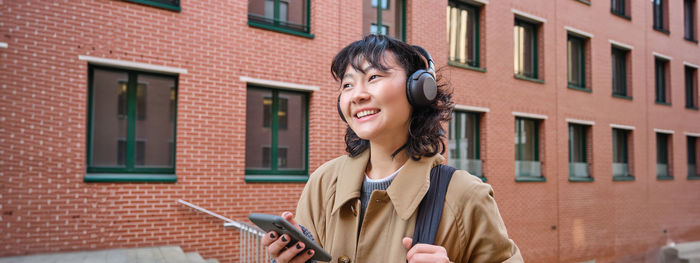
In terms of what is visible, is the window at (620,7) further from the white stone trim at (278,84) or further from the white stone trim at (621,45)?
the white stone trim at (278,84)

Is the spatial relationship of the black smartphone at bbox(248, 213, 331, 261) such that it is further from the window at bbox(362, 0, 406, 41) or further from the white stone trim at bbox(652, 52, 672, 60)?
the white stone trim at bbox(652, 52, 672, 60)

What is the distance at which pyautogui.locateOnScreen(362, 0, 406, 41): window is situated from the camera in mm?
10297

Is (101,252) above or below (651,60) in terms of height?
below

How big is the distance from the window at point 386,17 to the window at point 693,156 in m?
15.9

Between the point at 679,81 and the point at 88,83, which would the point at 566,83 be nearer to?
the point at 679,81

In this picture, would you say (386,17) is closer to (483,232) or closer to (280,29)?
(280,29)

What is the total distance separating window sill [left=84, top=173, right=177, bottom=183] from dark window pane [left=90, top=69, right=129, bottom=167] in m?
0.25

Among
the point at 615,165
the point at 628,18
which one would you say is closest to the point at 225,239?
the point at 615,165

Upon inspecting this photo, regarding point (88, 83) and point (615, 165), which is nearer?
point (88, 83)

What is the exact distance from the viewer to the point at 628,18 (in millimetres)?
16078

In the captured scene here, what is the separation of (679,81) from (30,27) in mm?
21512

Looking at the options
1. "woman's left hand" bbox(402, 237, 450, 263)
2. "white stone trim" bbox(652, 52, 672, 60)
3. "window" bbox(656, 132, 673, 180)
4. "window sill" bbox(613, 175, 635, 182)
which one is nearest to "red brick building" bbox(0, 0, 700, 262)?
"window sill" bbox(613, 175, 635, 182)

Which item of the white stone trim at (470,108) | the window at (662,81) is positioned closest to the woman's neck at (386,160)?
the white stone trim at (470,108)

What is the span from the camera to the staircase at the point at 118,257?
6207mm
